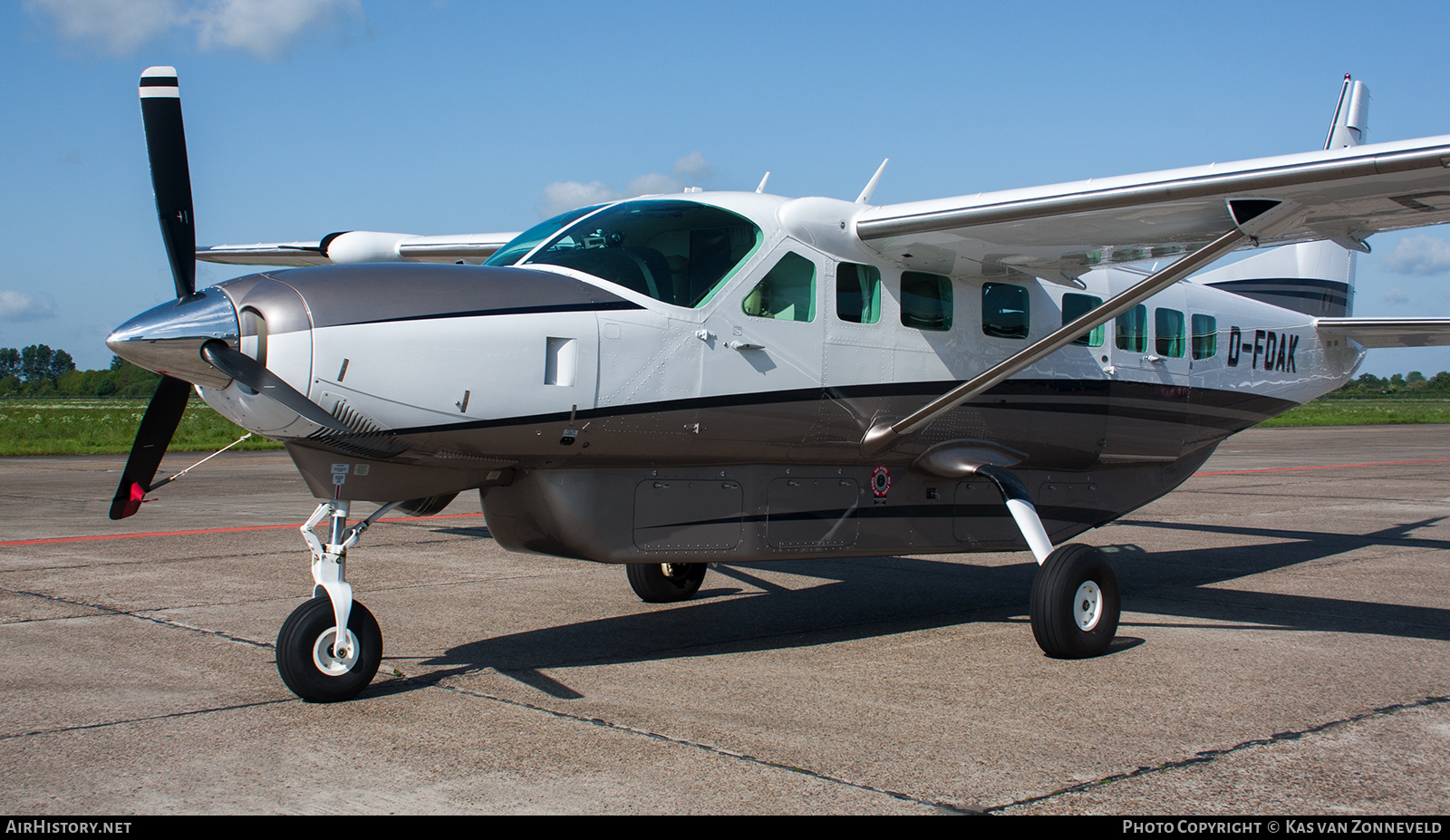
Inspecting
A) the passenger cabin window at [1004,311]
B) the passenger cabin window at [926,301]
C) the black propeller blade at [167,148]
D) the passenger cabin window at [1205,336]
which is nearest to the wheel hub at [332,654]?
the black propeller blade at [167,148]

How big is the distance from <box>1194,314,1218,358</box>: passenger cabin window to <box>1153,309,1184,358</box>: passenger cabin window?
0.23 m

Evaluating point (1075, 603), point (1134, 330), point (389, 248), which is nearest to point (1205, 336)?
point (1134, 330)

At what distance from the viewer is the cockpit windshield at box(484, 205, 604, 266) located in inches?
240

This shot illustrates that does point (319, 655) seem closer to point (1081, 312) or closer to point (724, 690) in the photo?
point (724, 690)

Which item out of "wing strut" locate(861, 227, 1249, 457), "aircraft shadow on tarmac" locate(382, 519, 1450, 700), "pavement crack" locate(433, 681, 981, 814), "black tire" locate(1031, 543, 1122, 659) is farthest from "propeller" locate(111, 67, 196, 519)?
"black tire" locate(1031, 543, 1122, 659)

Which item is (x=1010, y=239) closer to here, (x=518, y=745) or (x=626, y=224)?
(x=626, y=224)

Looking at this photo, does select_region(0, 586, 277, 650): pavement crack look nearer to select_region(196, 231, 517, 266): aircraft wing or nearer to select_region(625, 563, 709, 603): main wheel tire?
select_region(625, 563, 709, 603): main wheel tire

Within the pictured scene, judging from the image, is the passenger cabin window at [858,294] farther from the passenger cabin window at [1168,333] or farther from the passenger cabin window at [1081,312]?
the passenger cabin window at [1168,333]

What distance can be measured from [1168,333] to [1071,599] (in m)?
3.40

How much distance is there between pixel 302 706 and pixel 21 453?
92.0 ft

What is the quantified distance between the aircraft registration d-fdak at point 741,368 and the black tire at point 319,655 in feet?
0.04

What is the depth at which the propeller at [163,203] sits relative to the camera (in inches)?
215

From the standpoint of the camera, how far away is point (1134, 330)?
8445mm
